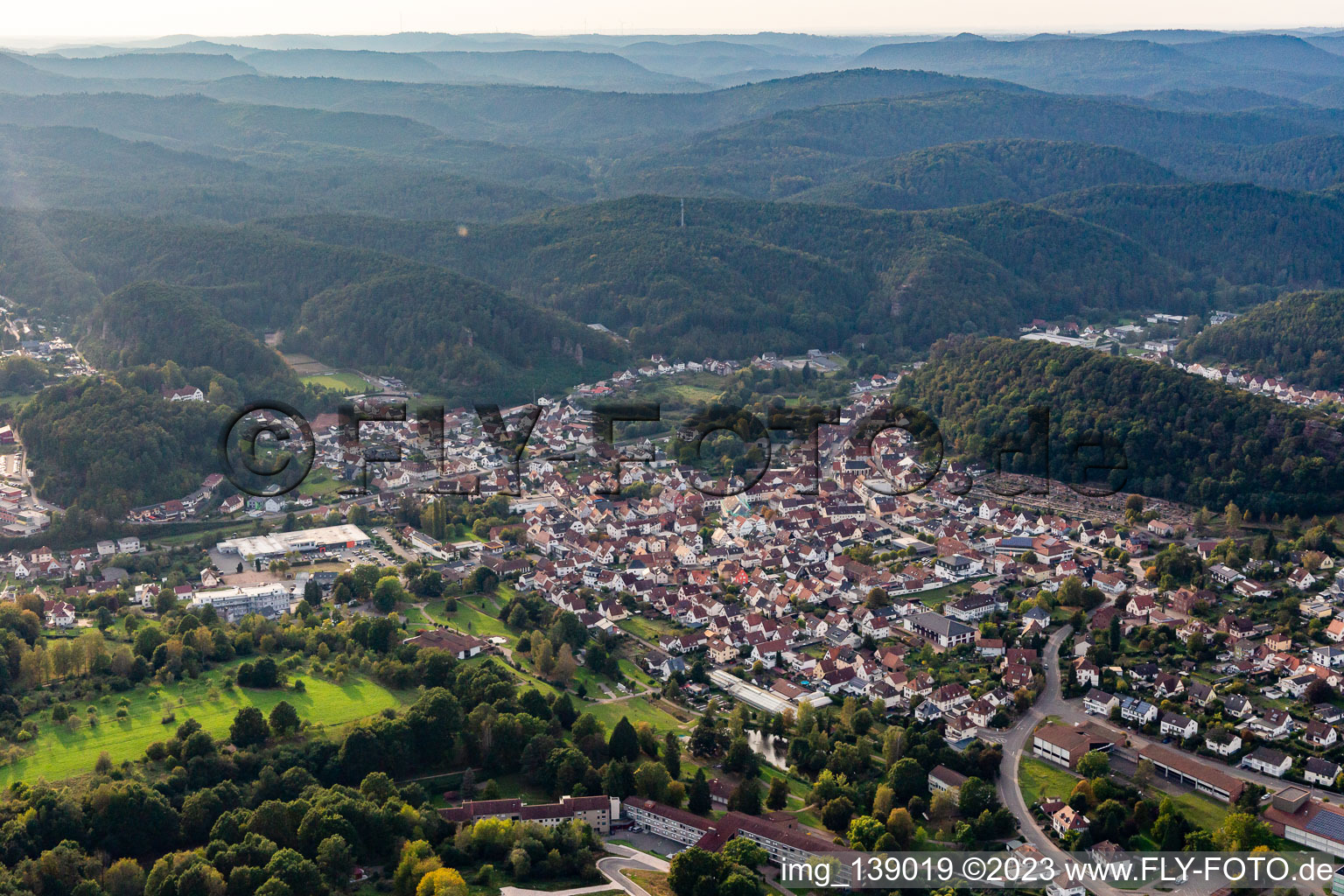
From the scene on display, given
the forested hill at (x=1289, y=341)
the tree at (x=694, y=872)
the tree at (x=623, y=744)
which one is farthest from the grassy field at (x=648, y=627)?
the forested hill at (x=1289, y=341)

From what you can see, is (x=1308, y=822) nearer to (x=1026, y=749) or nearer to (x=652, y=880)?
(x=1026, y=749)

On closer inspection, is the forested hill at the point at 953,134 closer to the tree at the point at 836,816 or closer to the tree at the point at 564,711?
the tree at the point at 564,711

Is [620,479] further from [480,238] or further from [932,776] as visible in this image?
[480,238]

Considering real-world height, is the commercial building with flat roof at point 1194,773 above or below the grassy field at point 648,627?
above

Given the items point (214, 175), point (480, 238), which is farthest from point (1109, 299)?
point (214, 175)

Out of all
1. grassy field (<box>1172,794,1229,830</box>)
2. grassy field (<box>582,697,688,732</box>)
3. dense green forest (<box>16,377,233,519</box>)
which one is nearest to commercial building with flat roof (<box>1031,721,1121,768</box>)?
grassy field (<box>1172,794,1229,830</box>)

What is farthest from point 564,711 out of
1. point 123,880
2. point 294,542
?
point 294,542

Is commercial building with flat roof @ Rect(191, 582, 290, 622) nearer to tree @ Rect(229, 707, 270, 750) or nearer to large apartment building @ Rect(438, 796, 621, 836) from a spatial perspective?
tree @ Rect(229, 707, 270, 750)
